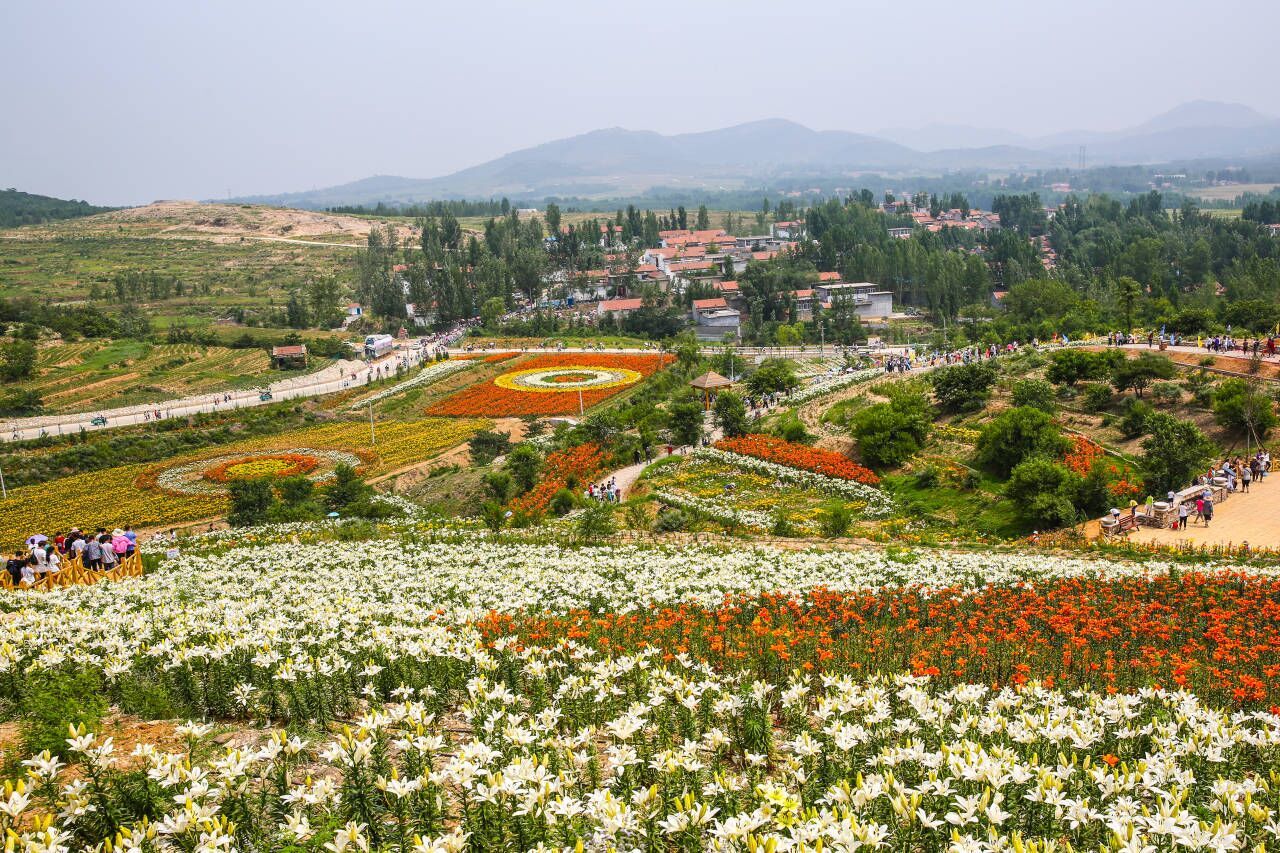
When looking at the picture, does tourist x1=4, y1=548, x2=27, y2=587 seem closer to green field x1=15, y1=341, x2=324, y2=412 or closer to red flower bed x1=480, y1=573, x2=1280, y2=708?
red flower bed x1=480, y1=573, x2=1280, y2=708

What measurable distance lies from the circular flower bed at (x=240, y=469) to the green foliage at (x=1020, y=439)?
27201 mm

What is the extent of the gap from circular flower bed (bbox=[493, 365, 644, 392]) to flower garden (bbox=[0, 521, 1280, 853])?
42154mm

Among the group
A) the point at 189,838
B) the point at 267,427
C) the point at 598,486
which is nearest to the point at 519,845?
the point at 189,838

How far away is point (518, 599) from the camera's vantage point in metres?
10.4

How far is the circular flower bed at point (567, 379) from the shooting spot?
55406 mm

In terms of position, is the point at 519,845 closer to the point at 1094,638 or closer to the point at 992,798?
the point at 992,798

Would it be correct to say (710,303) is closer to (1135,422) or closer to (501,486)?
(501,486)

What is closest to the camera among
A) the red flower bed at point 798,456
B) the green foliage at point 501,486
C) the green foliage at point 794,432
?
the red flower bed at point 798,456

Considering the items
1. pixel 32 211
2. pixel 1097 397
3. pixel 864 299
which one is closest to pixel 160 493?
pixel 1097 397

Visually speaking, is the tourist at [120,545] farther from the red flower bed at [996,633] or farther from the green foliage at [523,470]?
the green foliage at [523,470]

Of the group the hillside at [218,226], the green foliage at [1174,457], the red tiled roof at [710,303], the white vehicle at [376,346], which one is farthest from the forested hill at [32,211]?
the green foliage at [1174,457]

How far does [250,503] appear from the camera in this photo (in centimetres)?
2698

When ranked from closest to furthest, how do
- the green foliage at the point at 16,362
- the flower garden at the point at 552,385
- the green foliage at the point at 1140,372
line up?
the green foliage at the point at 1140,372, the flower garden at the point at 552,385, the green foliage at the point at 16,362

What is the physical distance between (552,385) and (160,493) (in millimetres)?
26101
